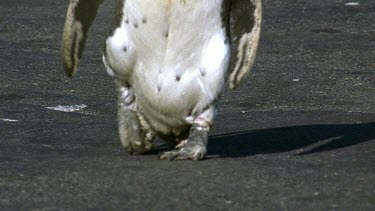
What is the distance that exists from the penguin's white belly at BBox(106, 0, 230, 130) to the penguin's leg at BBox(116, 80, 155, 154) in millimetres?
156

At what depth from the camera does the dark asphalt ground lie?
20.8 ft

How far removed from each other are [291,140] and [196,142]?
36.8 inches

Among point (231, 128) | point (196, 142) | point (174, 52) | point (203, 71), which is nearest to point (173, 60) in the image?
point (174, 52)

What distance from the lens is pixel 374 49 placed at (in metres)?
11.8

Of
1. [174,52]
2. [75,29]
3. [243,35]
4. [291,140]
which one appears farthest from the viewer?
[291,140]

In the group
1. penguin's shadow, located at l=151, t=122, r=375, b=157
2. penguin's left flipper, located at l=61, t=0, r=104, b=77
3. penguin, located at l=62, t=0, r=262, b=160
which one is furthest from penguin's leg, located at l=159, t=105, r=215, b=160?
penguin's left flipper, located at l=61, t=0, r=104, b=77

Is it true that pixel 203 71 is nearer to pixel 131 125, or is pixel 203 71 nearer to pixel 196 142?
pixel 196 142

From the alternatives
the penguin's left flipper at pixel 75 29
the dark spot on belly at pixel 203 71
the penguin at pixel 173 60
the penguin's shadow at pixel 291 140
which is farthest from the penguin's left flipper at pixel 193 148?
the penguin's left flipper at pixel 75 29

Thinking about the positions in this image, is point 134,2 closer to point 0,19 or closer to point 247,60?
point 247,60

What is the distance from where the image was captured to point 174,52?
7.27 metres

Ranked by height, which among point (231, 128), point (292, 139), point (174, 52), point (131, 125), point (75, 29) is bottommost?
point (231, 128)

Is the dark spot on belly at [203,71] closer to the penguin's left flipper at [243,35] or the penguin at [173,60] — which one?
the penguin at [173,60]

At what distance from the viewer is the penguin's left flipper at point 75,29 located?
7.66 meters

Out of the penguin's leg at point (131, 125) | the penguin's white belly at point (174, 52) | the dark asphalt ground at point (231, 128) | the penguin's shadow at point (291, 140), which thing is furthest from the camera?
the penguin's shadow at point (291, 140)
